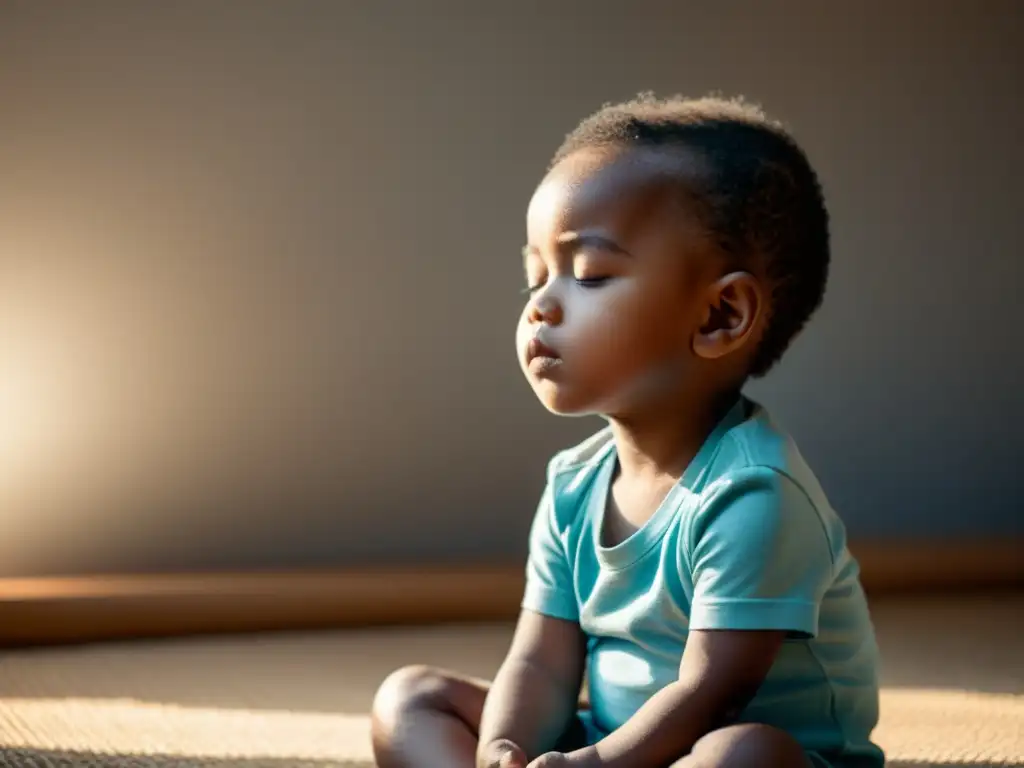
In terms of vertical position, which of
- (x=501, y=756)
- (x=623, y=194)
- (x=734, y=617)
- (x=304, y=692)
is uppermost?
(x=623, y=194)

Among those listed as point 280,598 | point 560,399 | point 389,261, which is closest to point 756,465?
point 560,399

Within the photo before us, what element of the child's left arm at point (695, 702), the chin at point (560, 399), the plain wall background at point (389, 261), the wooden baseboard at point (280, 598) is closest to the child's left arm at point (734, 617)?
the child's left arm at point (695, 702)

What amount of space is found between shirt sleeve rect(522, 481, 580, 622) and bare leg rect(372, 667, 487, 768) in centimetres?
8

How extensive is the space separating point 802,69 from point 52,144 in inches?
37.8

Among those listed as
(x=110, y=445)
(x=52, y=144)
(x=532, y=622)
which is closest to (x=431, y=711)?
(x=532, y=622)

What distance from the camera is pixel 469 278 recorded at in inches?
67.1

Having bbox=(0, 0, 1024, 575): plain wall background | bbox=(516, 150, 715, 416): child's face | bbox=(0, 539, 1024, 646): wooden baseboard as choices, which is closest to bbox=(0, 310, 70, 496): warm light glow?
bbox=(0, 0, 1024, 575): plain wall background

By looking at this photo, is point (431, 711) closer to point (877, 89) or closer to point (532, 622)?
point (532, 622)

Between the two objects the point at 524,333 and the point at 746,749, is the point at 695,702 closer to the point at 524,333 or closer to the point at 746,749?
the point at 746,749

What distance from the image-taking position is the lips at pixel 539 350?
0.84m

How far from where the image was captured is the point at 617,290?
0.83m

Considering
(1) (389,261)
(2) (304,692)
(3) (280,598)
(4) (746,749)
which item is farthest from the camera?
(1) (389,261)

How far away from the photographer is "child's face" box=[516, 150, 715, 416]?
827 mm

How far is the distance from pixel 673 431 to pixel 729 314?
0.09 m
